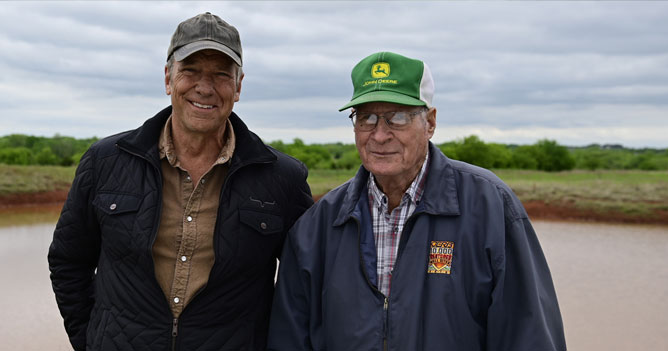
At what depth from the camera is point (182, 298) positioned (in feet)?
9.09

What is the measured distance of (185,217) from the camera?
2795mm

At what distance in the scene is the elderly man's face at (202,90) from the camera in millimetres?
2783

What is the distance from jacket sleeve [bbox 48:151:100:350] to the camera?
295cm

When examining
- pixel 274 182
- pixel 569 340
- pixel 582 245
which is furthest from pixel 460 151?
pixel 274 182

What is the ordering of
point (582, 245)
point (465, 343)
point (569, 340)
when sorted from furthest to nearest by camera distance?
point (582, 245) → point (569, 340) → point (465, 343)

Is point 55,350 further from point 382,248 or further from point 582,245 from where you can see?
point 582,245

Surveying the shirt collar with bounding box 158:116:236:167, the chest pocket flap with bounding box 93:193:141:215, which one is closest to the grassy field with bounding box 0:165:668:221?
the shirt collar with bounding box 158:116:236:167

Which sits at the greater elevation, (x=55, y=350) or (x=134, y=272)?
(x=134, y=272)

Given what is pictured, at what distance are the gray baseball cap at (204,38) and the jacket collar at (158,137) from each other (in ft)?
1.38

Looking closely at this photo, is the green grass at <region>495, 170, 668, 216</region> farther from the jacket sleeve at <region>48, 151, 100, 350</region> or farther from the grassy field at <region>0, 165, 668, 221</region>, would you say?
the jacket sleeve at <region>48, 151, 100, 350</region>

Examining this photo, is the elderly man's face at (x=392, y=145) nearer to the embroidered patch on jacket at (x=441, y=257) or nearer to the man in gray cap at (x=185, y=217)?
the embroidered patch on jacket at (x=441, y=257)

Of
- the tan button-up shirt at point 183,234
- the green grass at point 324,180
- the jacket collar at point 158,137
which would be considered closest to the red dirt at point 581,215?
the green grass at point 324,180

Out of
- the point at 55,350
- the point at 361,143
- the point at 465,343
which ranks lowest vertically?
the point at 55,350

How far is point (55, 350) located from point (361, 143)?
7534mm
